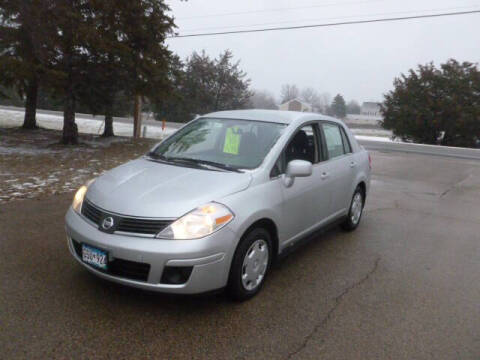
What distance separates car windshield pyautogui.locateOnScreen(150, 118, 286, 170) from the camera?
395 cm

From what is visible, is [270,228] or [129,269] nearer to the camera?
[129,269]

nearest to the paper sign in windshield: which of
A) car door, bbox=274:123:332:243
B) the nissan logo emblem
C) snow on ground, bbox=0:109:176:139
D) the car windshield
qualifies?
the car windshield

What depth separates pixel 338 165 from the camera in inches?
192

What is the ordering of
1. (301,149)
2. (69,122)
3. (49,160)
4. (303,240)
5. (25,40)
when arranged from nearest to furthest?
(303,240), (301,149), (49,160), (69,122), (25,40)

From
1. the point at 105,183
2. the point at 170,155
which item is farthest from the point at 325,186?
the point at 105,183

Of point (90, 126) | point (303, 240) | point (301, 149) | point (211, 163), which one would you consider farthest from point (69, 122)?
point (90, 126)

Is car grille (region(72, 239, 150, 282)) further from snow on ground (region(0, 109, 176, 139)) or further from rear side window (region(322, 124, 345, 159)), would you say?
snow on ground (region(0, 109, 176, 139))

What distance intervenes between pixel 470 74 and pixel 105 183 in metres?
23.6

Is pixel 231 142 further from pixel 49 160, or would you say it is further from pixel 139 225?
pixel 49 160

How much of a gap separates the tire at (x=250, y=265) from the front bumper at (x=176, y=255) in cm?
12

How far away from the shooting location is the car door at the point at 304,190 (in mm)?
3865

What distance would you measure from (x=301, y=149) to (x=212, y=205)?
1602 millimetres

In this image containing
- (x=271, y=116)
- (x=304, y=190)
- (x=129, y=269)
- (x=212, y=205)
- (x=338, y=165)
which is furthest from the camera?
(x=338, y=165)

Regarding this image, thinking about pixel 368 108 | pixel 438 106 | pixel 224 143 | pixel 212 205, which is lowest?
pixel 212 205
